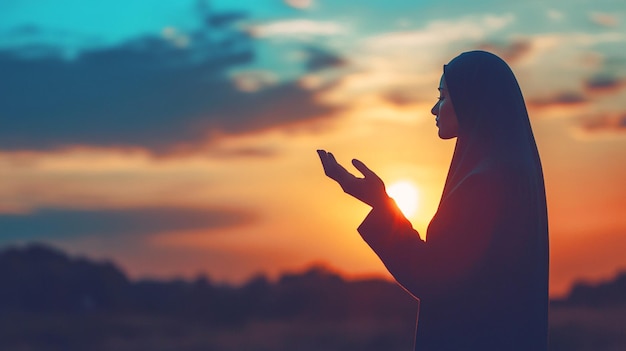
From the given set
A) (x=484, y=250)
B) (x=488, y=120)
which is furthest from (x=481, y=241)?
(x=488, y=120)

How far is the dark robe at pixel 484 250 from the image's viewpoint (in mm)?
4262

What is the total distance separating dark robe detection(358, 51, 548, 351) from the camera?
14.0 feet

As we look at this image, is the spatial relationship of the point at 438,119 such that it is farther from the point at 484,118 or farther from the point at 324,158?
the point at 324,158

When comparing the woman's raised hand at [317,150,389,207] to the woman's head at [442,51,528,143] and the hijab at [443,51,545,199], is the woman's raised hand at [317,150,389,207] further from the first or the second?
the woman's head at [442,51,528,143]

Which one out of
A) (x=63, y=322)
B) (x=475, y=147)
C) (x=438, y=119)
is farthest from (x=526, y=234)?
(x=63, y=322)

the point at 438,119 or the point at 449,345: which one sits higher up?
the point at 438,119

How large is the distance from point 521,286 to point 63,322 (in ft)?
139

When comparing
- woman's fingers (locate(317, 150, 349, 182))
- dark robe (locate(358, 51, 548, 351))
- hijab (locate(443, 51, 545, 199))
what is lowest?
dark robe (locate(358, 51, 548, 351))

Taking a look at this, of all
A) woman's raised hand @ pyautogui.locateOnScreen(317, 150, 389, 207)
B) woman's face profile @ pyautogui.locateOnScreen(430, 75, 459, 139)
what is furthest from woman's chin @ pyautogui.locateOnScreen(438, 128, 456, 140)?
woman's raised hand @ pyautogui.locateOnScreen(317, 150, 389, 207)

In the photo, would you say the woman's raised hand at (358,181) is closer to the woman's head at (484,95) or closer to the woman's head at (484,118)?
the woman's head at (484,118)

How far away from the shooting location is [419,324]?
4.42 meters

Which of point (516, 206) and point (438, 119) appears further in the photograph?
point (438, 119)

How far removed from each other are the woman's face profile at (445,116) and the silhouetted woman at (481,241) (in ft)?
0.55

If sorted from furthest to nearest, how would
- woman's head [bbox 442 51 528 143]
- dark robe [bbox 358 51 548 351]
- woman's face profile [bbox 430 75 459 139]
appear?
woman's face profile [bbox 430 75 459 139] < woman's head [bbox 442 51 528 143] < dark robe [bbox 358 51 548 351]
